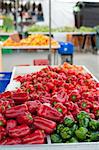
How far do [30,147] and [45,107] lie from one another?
1.52ft

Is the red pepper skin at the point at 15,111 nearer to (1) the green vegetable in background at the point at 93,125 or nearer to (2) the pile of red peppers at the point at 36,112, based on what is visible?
(2) the pile of red peppers at the point at 36,112

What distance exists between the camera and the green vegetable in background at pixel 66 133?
2508 millimetres

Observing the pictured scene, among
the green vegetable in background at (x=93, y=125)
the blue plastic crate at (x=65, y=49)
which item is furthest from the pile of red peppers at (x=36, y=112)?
the blue plastic crate at (x=65, y=49)

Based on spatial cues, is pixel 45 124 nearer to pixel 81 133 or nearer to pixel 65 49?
pixel 81 133

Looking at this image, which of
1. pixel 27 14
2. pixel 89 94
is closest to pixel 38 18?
pixel 27 14

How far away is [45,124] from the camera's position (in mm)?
2592

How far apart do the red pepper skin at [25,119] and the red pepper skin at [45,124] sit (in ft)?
0.12

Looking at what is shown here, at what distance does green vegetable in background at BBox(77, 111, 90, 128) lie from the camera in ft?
8.66

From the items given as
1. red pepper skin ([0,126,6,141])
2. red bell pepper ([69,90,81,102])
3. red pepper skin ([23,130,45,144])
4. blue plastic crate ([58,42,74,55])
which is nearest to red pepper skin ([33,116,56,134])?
red pepper skin ([23,130,45,144])

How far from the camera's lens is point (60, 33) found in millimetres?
13984

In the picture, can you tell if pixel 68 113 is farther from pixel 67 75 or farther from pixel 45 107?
pixel 67 75

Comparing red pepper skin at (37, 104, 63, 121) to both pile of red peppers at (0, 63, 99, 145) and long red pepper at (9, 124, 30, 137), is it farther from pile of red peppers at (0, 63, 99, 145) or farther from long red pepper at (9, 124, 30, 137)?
long red pepper at (9, 124, 30, 137)

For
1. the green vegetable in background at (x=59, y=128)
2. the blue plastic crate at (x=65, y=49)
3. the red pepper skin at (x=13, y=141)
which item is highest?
the green vegetable in background at (x=59, y=128)

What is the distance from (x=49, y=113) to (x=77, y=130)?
0.87 ft
